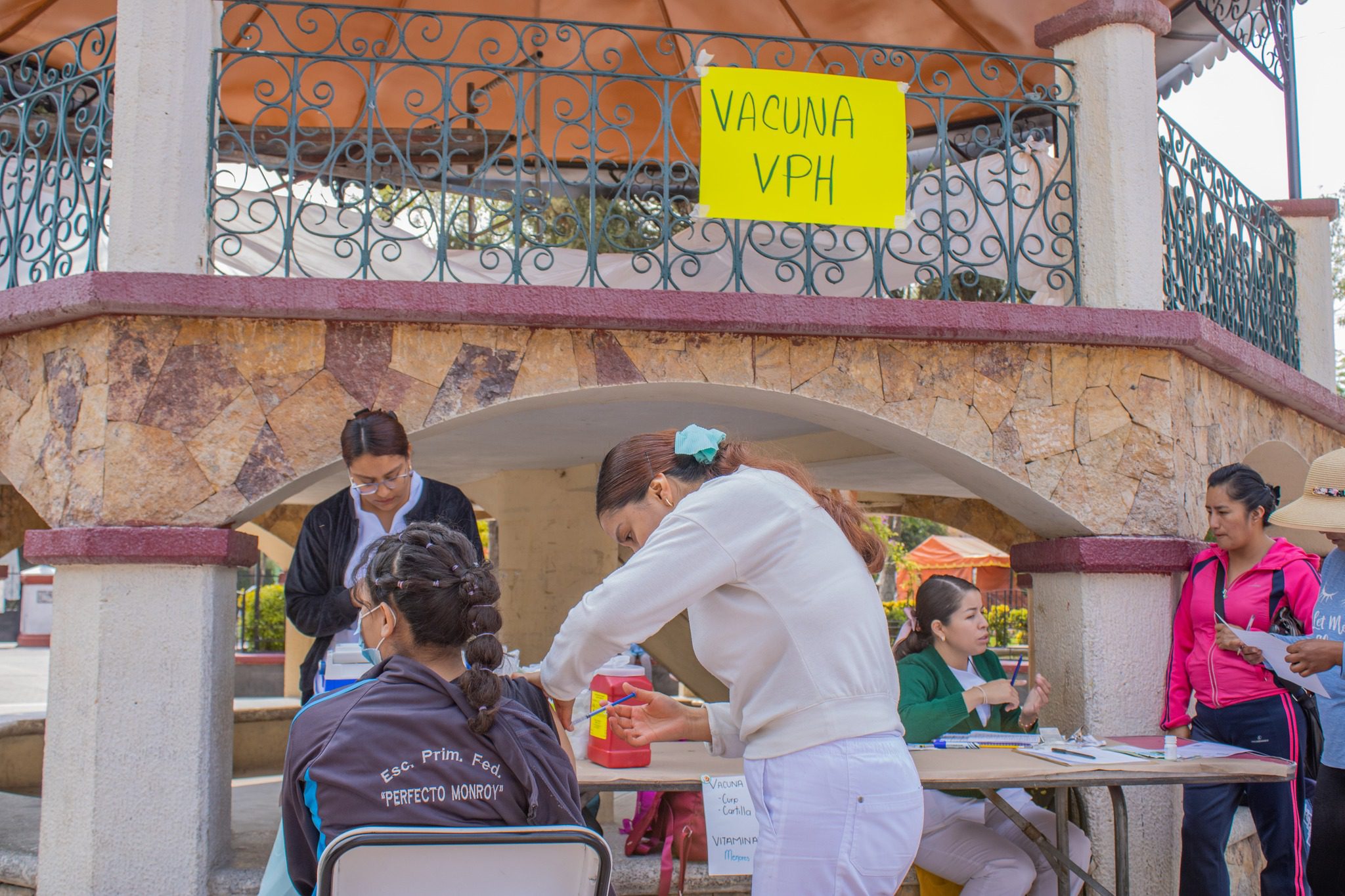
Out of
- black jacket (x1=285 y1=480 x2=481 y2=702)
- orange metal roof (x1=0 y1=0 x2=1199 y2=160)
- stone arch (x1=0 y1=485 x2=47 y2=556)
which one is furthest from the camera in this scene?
stone arch (x1=0 y1=485 x2=47 y2=556)

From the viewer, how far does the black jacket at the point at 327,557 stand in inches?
148

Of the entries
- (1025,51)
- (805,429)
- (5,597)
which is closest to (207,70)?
(805,429)

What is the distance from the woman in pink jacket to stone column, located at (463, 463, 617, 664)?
16.4 ft

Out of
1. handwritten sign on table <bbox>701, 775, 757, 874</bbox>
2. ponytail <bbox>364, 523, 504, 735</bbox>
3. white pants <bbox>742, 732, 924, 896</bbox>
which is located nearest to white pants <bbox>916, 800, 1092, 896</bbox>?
handwritten sign on table <bbox>701, 775, 757, 874</bbox>

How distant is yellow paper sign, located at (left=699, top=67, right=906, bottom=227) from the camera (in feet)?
14.7

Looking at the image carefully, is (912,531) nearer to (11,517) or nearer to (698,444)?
(11,517)

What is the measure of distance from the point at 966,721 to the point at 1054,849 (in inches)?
20.8

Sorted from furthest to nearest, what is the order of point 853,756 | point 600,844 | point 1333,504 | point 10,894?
point 10,894
point 1333,504
point 853,756
point 600,844

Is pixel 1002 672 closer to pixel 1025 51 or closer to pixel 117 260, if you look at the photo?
pixel 117 260

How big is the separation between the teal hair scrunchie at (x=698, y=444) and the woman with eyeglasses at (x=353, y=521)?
5.27ft

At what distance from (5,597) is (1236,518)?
37129mm

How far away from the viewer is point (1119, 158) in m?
4.70

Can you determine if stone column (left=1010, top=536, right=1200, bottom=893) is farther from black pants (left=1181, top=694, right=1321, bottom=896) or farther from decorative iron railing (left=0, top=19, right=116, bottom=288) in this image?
decorative iron railing (left=0, top=19, right=116, bottom=288)

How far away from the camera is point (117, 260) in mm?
3996
